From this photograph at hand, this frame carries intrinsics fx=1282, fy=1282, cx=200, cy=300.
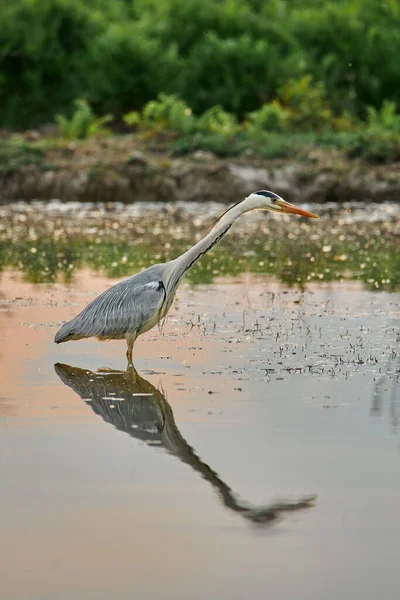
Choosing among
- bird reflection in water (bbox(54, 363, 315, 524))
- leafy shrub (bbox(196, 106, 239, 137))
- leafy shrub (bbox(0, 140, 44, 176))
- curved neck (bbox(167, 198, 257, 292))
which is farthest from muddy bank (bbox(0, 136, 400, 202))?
bird reflection in water (bbox(54, 363, 315, 524))

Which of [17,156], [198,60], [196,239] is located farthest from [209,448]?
[198,60]

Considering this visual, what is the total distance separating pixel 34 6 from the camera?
3172cm

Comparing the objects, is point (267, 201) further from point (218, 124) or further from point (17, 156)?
point (218, 124)

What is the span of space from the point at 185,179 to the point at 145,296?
1672cm

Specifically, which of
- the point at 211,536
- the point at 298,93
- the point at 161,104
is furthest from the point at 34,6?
the point at 211,536

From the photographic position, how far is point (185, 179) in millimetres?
26609

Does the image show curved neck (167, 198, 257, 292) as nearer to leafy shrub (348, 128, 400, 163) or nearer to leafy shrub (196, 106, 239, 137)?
leafy shrub (348, 128, 400, 163)

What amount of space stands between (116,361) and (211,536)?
Result: 4460 mm

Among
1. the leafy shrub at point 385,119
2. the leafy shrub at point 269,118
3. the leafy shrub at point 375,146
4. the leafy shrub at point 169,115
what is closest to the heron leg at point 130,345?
the leafy shrub at point 375,146

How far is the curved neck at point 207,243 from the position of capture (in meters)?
10.0

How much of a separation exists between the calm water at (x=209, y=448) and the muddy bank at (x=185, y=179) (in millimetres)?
11489

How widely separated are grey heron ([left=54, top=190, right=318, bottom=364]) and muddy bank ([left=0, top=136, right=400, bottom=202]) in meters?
15.9

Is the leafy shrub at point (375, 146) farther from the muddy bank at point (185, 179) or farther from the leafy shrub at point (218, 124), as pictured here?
the leafy shrub at point (218, 124)

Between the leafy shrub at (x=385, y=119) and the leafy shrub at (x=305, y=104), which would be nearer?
the leafy shrub at (x=385, y=119)
